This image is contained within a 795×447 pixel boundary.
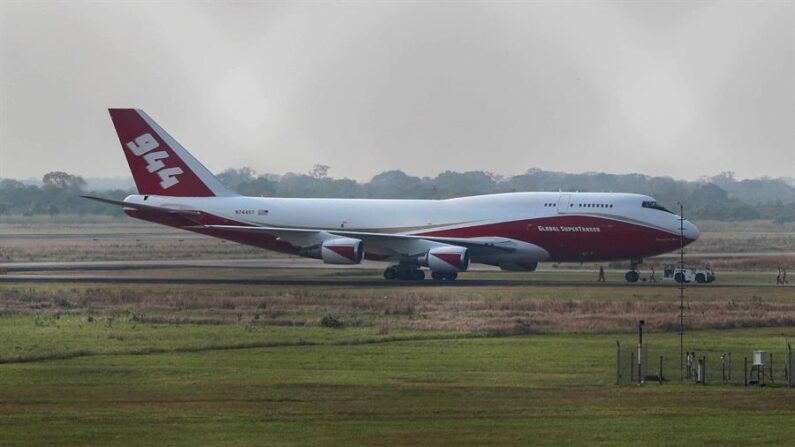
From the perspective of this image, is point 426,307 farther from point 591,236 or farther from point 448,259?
point 591,236

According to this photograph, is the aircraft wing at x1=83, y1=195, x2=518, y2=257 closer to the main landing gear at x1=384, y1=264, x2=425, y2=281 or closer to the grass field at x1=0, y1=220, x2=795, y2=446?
the main landing gear at x1=384, y1=264, x2=425, y2=281

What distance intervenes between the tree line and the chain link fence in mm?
92367

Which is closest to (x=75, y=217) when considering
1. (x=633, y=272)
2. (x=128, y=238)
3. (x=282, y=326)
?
(x=128, y=238)

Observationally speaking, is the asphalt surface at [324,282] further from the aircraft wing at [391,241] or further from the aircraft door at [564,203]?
the aircraft door at [564,203]

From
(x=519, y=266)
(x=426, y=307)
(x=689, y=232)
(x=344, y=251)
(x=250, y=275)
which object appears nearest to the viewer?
(x=426, y=307)

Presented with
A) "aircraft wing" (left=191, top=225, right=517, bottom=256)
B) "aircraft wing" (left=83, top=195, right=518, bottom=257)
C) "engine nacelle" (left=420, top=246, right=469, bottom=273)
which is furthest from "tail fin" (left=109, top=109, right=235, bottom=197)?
"engine nacelle" (left=420, top=246, right=469, bottom=273)

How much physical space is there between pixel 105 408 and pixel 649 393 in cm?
1287

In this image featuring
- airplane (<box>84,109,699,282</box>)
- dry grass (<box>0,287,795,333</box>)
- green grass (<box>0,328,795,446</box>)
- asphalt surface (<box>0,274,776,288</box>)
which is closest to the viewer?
green grass (<box>0,328,795,446</box>)

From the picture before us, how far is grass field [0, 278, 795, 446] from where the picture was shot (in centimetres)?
2891

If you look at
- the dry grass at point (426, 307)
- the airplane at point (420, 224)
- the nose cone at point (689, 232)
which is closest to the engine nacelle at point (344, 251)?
the airplane at point (420, 224)

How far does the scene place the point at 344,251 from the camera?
240 feet

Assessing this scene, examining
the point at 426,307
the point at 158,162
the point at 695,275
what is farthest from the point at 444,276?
the point at 158,162

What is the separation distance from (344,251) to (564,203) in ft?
37.8

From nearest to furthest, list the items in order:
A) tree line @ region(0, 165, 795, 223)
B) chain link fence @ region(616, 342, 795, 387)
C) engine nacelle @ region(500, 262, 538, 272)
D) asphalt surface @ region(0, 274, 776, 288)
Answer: chain link fence @ region(616, 342, 795, 387), asphalt surface @ region(0, 274, 776, 288), engine nacelle @ region(500, 262, 538, 272), tree line @ region(0, 165, 795, 223)
